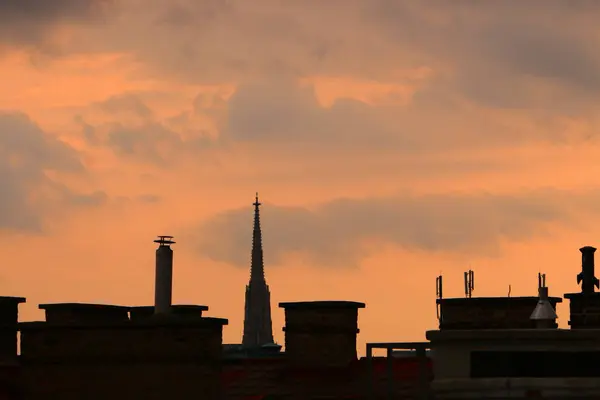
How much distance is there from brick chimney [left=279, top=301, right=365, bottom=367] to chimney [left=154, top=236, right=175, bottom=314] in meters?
10.3

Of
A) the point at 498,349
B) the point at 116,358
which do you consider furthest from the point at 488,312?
the point at 116,358

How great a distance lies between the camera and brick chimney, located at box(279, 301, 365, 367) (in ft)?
218

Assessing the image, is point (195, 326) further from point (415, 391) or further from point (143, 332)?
point (415, 391)

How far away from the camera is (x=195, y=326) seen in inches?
2108

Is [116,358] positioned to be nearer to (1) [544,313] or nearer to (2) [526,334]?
(2) [526,334]

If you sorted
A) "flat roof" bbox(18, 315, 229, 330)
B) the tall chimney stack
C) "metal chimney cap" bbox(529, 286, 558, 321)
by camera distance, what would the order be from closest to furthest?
"flat roof" bbox(18, 315, 229, 330)
"metal chimney cap" bbox(529, 286, 558, 321)
the tall chimney stack

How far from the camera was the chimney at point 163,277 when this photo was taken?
56.2 metres

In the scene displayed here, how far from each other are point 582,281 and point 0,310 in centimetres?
3145

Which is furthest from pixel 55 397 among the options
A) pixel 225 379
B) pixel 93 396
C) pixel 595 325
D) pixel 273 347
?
pixel 273 347

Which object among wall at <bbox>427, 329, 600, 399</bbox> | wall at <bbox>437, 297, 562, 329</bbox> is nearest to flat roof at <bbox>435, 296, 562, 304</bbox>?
wall at <bbox>437, 297, 562, 329</bbox>

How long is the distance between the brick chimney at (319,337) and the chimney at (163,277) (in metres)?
10.3

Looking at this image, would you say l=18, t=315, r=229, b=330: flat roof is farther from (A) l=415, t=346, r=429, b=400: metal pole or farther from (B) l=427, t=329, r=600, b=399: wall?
(A) l=415, t=346, r=429, b=400: metal pole

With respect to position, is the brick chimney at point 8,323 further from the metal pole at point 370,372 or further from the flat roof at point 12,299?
the metal pole at point 370,372

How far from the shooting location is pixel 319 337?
6656 centimetres
